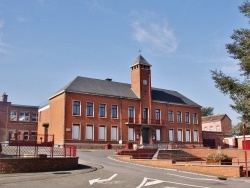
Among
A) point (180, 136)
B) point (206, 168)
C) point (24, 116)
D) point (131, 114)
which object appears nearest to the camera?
point (206, 168)

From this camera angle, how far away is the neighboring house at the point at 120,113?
4369 cm

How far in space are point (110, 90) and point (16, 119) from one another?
68.1 feet

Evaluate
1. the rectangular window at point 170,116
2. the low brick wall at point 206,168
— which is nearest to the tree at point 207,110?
the rectangular window at point 170,116

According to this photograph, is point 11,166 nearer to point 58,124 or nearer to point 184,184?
point 184,184

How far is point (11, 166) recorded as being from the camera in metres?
19.7

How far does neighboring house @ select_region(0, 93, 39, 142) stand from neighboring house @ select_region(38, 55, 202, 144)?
7467mm

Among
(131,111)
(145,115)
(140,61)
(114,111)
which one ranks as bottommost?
(145,115)

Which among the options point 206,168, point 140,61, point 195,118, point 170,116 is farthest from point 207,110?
point 206,168

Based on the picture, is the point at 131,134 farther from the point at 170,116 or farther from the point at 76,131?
the point at 76,131

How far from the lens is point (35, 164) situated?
2083 centimetres

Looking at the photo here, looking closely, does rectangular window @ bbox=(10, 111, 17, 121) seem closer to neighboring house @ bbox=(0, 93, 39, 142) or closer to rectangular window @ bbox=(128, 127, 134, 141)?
neighboring house @ bbox=(0, 93, 39, 142)

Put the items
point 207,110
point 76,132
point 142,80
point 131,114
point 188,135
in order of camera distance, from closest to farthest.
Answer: point 76,132
point 131,114
point 142,80
point 188,135
point 207,110

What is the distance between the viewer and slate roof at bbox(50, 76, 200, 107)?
45.3 metres

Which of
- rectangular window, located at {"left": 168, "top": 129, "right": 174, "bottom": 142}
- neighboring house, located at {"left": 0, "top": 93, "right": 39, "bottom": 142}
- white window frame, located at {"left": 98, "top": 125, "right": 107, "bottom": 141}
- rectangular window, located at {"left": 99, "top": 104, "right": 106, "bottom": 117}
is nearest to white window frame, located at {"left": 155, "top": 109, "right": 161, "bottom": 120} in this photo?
rectangular window, located at {"left": 168, "top": 129, "right": 174, "bottom": 142}
